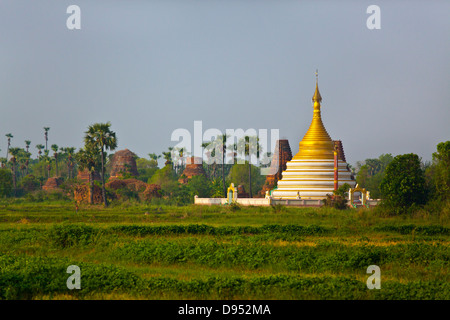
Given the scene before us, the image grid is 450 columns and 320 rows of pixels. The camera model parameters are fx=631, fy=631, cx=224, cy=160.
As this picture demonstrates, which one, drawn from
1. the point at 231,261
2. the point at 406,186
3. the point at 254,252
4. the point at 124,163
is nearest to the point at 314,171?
the point at 406,186

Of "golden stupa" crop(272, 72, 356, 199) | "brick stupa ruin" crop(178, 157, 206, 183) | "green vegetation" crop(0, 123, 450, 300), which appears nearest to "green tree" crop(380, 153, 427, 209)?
"green vegetation" crop(0, 123, 450, 300)

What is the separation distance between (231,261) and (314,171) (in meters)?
38.8

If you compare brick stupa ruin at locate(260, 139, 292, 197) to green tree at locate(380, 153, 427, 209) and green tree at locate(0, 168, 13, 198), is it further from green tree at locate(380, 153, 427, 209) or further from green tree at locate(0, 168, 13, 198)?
green tree at locate(0, 168, 13, 198)

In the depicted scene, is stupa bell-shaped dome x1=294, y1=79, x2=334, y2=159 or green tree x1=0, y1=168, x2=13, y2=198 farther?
green tree x1=0, y1=168, x2=13, y2=198

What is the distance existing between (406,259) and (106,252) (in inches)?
473

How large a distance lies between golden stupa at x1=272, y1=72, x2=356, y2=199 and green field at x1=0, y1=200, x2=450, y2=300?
19.9 metres

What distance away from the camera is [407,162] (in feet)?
146

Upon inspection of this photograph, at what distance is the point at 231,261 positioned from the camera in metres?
23.0

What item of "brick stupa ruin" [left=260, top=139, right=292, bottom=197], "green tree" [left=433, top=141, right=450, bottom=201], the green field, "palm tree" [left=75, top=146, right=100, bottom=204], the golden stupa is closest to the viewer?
the green field

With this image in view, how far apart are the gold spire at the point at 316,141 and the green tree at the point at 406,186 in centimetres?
1771

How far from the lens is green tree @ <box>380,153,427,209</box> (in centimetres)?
4259

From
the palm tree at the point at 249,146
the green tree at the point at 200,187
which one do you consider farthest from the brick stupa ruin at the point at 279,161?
the palm tree at the point at 249,146
